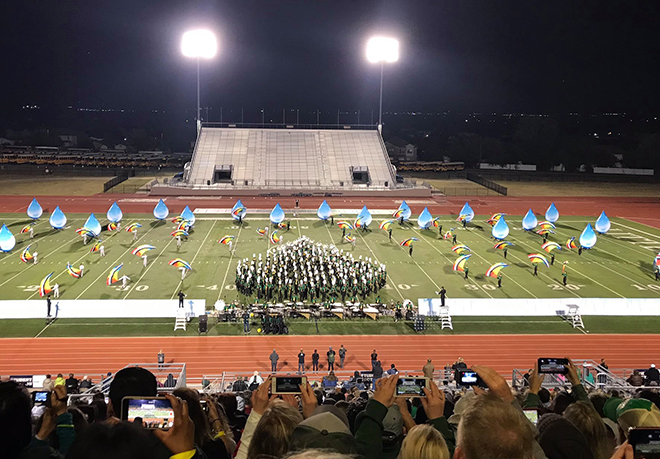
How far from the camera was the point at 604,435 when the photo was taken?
4.46 meters

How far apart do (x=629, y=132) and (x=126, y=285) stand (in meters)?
107

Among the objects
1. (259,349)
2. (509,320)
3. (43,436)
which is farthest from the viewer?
(509,320)

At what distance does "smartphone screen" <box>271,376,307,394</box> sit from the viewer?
520 centimetres

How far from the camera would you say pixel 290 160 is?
65.2 m

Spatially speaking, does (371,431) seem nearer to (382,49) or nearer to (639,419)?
(639,419)

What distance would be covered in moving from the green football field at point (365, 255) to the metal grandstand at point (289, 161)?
1915 centimetres

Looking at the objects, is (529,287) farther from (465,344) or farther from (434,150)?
(434,150)

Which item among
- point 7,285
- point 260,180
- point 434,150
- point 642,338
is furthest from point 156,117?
point 642,338

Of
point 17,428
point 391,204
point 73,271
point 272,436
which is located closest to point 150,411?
point 17,428

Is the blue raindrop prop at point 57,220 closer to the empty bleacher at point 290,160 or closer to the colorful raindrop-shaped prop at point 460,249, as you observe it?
the empty bleacher at point 290,160

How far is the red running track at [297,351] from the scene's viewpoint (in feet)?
59.7

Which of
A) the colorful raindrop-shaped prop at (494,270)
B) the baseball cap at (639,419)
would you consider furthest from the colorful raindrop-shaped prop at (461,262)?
the baseball cap at (639,419)

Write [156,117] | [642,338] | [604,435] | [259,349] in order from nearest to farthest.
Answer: [604,435]
[259,349]
[642,338]
[156,117]

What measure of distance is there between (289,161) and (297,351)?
47138 mm
